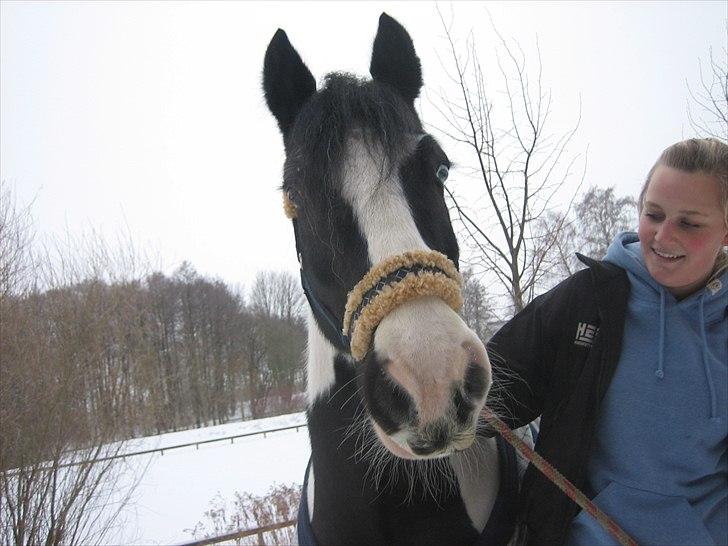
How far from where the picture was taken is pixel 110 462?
23.4 feet

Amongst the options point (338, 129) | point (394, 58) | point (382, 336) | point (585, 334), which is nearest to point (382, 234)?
point (382, 336)

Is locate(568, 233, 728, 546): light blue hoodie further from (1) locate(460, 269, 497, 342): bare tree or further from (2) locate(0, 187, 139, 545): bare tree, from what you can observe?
(2) locate(0, 187, 139, 545): bare tree

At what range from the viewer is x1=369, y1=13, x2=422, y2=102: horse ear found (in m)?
2.52

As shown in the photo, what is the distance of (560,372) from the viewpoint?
1.92 meters

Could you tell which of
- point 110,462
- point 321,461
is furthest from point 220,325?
point 321,461

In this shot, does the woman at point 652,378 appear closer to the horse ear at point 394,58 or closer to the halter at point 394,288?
the halter at point 394,288

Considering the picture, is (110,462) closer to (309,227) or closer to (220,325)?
(309,227)

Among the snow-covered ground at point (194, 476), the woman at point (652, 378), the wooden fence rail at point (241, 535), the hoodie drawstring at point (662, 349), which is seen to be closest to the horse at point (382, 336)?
the woman at point (652, 378)

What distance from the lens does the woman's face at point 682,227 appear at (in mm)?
1602

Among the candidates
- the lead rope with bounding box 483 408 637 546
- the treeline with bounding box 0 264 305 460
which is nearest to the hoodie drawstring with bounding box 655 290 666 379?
the lead rope with bounding box 483 408 637 546

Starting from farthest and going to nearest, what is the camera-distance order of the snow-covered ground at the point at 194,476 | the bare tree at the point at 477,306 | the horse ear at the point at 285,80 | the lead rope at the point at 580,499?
the snow-covered ground at the point at 194,476, the bare tree at the point at 477,306, the horse ear at the point at 285,80, the lead rope at the point at 580,499

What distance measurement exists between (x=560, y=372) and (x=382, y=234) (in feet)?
3.14

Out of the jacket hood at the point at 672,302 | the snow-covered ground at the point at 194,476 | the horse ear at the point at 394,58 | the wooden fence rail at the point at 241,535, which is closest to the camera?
the jacket hood at the point at 672,302

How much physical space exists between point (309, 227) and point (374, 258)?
0.47 metres
